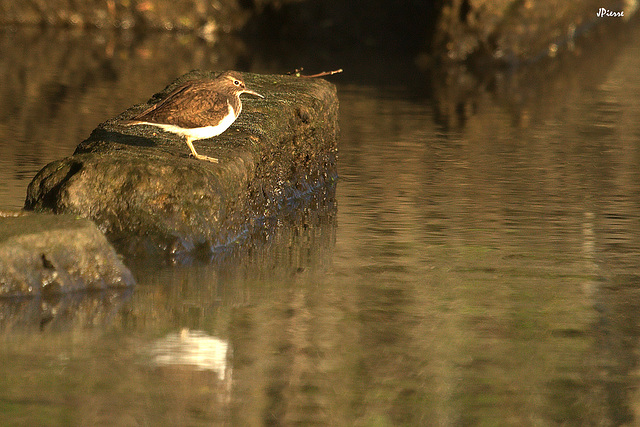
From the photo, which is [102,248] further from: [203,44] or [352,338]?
[203,44]

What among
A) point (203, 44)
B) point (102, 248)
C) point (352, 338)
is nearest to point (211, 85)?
point (102, 248)

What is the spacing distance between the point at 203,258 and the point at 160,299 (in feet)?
3.29

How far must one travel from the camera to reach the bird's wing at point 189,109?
905cm

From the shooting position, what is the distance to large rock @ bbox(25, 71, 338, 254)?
866 centimetres

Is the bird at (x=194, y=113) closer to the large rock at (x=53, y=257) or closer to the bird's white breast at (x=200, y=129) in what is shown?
the bird's white breast at (x=200, y=129)

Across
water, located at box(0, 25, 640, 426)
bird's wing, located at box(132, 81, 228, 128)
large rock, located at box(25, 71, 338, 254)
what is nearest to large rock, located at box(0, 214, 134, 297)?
water, located at box(0, 25, 640, 426)

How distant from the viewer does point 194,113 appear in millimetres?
9055

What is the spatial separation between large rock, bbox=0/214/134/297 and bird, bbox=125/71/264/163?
1425mm

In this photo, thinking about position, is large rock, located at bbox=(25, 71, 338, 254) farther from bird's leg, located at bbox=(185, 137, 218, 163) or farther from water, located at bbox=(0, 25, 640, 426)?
water, located at bbox=(0, 25, 640, 426)

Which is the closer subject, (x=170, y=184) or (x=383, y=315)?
(x=383, y=315)

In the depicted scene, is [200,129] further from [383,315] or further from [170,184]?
[383,315]

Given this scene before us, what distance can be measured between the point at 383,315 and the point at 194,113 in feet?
7.52

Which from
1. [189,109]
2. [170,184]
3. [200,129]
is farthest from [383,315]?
[189,109]

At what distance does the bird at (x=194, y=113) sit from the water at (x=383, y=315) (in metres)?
0.87
